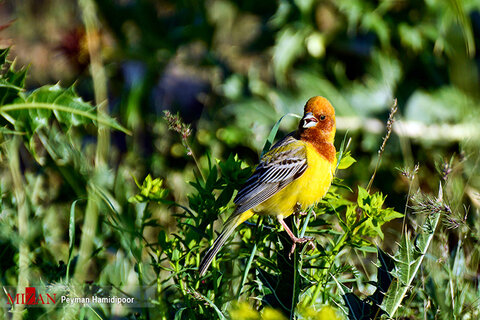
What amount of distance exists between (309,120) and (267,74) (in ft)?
9.84

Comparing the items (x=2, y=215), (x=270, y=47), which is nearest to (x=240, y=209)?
(x=2, y=215)

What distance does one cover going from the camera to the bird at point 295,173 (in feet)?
6.20

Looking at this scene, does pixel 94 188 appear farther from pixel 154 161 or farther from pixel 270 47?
pixel 270 47

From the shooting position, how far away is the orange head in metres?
1.93

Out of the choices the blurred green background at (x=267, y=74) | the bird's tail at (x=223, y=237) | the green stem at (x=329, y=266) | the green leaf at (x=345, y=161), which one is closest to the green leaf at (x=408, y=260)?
the green stem at (x=329, y=266)

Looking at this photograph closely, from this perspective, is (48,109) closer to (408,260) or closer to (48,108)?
(48,108)

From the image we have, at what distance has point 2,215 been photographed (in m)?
2.03

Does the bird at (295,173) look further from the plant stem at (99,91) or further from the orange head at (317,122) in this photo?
the plant stem at (99,91)

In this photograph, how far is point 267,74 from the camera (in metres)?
4.90

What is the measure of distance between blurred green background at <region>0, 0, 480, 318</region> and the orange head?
48.4 inches

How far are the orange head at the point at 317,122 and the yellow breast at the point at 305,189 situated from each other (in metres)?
0.04

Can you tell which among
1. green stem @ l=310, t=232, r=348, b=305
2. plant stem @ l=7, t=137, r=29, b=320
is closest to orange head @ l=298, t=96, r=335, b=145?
green stem @ l=310, t=232, r=348, b=305

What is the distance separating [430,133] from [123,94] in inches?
95.1

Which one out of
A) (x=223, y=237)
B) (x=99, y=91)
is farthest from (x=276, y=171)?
(x=99, y=91)
